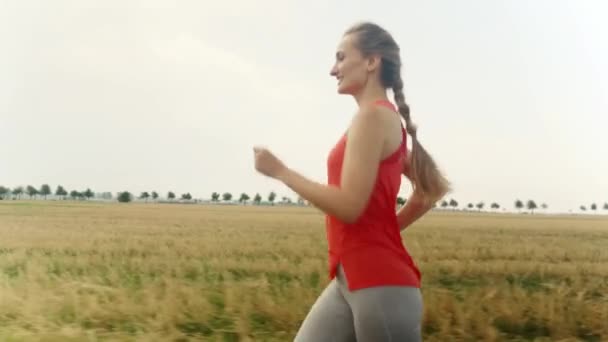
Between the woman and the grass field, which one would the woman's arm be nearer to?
the woman

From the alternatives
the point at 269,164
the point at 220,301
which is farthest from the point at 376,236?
the point at 220,301

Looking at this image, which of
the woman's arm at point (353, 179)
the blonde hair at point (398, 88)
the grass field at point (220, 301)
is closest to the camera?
the woman's arm at point (353, 179)

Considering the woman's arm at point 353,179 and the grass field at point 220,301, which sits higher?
the woman's arm at point 353,179

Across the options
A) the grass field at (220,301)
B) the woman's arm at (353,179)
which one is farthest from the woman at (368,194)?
the grass field at (220,301)

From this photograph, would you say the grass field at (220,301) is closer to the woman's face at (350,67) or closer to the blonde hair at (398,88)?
the blonde hair at (398,88)

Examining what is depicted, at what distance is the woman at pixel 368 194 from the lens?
47.2 inches

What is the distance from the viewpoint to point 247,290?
12.9ft

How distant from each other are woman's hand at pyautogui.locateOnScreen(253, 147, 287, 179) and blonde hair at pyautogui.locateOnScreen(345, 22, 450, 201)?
0.31 meters

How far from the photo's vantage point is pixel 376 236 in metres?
1.27

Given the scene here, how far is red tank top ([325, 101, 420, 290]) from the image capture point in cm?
127

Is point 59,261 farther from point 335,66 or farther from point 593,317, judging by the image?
point 335,66

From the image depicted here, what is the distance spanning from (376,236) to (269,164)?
263 millimetres

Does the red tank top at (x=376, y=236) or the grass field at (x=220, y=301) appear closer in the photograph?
the red tank top at (x=376, y=236)

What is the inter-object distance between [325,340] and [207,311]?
2.13 meters
